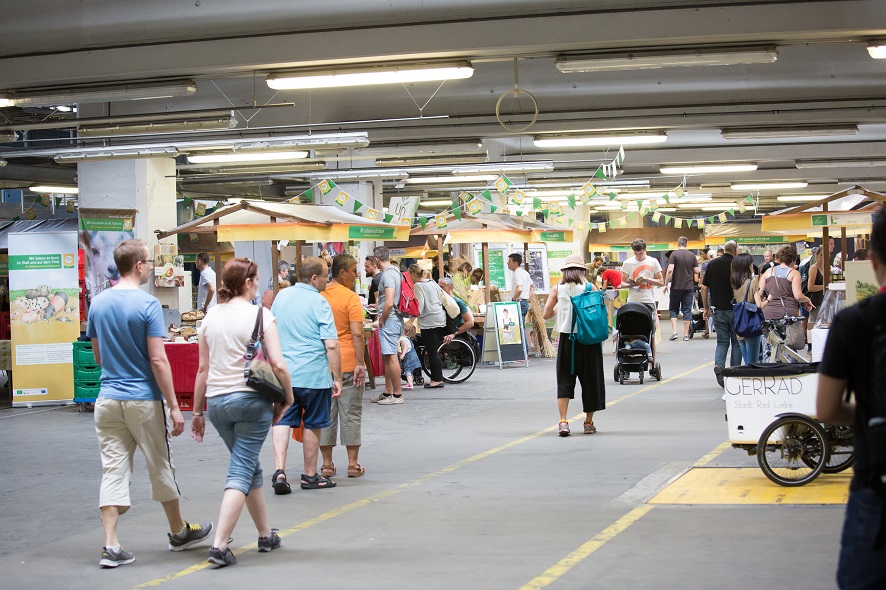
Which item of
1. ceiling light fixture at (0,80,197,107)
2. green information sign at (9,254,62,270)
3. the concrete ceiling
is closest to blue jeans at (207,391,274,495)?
the concrete ceiling

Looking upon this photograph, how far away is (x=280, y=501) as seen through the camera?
24.7 feet

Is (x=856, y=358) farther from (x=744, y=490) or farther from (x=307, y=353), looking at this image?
(x=307, y=353)

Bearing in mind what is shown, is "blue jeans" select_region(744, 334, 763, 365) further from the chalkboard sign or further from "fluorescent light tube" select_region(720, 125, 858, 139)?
the chalkboard sign

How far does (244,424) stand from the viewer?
5.85 m

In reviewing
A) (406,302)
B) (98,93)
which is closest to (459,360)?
(406,302)

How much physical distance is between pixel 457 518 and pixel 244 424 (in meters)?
1.63

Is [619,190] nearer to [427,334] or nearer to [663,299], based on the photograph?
[663,299]

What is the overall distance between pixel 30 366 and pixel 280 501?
808 centimetres

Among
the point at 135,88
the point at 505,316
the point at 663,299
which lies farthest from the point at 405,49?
the point at 663,299

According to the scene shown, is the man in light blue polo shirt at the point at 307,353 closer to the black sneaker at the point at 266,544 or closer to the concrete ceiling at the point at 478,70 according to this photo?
the black sneaker at the point at 266,544

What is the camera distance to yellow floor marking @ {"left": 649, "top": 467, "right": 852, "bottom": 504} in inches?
277

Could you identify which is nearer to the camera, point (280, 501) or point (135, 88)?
point (280, 501)

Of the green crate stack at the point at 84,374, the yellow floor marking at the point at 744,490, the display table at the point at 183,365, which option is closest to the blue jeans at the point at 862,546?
the yellow floor marking at the point at 744,490

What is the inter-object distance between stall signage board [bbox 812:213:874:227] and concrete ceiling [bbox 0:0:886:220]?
2233 millimetres
